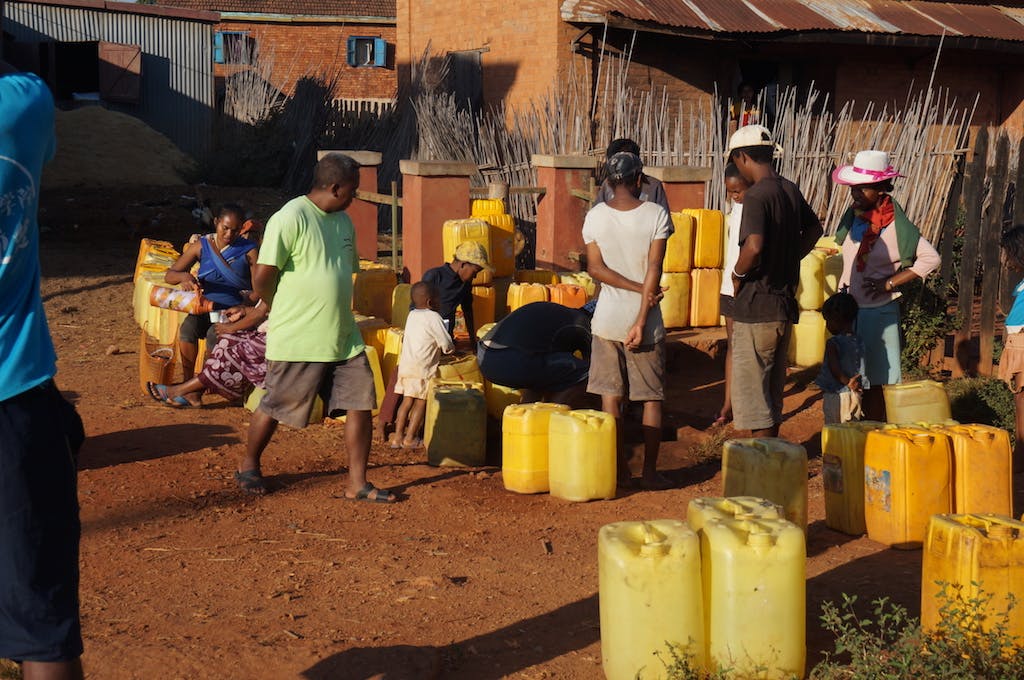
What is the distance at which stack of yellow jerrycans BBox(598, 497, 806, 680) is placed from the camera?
376 cm

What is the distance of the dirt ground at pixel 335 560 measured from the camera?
418 centimetres

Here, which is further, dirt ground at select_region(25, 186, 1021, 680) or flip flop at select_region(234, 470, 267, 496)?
flip flop at select_region(234, 470, 267, 496)

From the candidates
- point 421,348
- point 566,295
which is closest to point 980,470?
point 421,348

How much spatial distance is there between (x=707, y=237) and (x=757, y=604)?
669cm

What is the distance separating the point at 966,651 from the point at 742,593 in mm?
752

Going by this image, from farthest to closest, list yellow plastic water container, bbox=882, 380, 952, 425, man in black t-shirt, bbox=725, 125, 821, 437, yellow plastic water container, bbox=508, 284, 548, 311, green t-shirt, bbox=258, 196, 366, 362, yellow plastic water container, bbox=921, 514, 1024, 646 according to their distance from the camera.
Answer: yellow plastic water container, bbox=508, 284, 548, 311 < yellow plastic water container, bbox=882, 380, 952, 425 < man in black t-shirt, bbox=725, 125, 821, 437 < green t-shirt, bbox=258, 196, 366, 362 < yellow plastic water container, bbox=921, 514, 1024, 646

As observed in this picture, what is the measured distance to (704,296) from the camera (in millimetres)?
10297

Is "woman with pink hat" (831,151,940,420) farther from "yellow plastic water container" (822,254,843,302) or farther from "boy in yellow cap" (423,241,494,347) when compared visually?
"yellow plastic water container" (822,254,843,302)

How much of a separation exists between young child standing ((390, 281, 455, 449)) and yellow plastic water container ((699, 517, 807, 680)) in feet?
12.1

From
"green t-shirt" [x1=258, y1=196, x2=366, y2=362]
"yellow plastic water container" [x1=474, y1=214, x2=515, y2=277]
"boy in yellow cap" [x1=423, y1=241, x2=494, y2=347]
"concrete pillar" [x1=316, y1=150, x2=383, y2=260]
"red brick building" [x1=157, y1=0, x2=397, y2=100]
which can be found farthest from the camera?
"red brick building" [x1=157, y1=0, x2=397, y2=100]

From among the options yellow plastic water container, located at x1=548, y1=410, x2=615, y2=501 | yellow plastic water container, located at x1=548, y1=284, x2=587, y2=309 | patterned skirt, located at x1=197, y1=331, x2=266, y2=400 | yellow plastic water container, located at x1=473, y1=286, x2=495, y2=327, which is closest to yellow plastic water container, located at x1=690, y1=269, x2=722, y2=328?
yellow plastic water container, located at x1=548, y1=284, x2=587, y2=309

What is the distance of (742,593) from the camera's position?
3818 mm

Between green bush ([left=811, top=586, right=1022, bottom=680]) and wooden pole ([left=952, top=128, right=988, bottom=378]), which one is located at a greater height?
wooden pole ([left=952, top=128, right=988, bottom=378])

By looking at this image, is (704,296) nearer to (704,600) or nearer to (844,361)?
(844,361)
